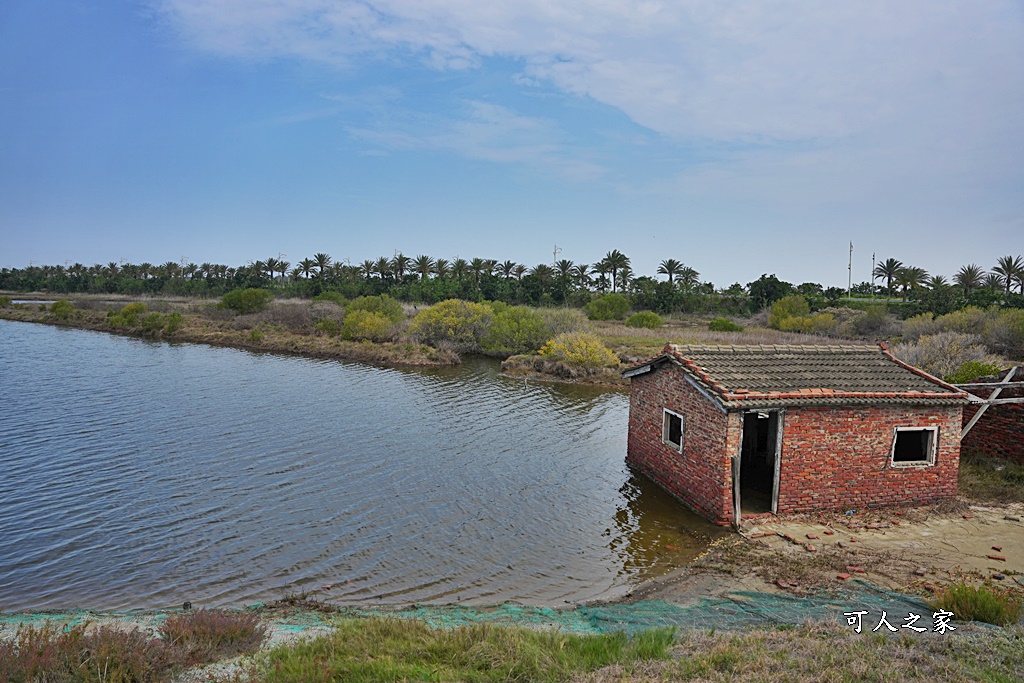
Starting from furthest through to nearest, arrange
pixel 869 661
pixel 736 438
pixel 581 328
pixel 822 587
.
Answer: pixel 581 328
pixel 736 438
pixel 822 587
pixel 869 661

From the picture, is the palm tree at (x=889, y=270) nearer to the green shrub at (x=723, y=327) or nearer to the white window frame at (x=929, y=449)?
the green shrub at (x=723, y=327)

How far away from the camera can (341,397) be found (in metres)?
28.9

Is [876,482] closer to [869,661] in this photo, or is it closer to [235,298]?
[869,661]

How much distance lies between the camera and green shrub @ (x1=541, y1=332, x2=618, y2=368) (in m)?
36.2

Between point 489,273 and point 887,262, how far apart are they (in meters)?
54.9

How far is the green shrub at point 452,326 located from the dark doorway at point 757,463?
100 ft

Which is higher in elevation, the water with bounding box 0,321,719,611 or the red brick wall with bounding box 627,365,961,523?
the red brick wall with bounding box 627,365,961,523

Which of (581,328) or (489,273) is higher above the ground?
(489,273)

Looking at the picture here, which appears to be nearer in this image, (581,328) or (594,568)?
(594,568)

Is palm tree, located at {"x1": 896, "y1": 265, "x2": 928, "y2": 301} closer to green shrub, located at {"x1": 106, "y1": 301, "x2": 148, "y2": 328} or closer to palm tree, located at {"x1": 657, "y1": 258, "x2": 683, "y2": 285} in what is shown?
palm tree, located at {"x1": 657, "y1": 258, "x2": 683, "y2": 285}

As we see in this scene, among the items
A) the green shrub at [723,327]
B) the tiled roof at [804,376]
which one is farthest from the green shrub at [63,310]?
the tiled roof at [804,376]

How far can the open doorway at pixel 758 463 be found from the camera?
45.5ft

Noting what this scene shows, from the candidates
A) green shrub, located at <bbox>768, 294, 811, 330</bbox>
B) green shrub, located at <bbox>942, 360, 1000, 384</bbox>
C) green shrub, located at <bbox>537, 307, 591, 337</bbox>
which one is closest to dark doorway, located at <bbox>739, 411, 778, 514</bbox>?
green shrub, located at <bbox>942, 360, 1000, 384</bbox>

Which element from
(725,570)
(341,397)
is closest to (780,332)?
(341,397)
